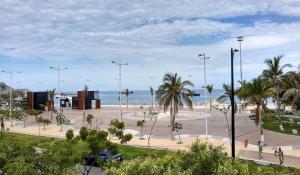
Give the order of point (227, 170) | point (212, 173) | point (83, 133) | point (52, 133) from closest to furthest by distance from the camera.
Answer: point (227, 170) → point (212, 173) → point (83, 133) → point (52, 133)

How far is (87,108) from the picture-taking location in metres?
111

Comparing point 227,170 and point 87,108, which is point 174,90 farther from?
point 87,108

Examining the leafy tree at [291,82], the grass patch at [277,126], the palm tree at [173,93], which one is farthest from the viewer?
the leafy tree at [291,82]

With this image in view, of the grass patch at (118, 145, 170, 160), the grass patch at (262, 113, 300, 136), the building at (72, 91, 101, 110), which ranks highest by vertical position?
the building at (72, 91, 101, 110)

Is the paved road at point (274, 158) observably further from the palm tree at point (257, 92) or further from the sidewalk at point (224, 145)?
the palm tree at point (257, 92)

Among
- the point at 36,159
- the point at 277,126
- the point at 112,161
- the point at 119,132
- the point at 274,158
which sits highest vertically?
the point at 112,161

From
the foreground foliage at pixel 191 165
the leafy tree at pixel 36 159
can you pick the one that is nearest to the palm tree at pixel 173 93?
the leafy tree at pixel 36 159

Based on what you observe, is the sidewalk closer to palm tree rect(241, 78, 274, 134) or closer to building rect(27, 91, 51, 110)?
palm tree rect(241, 78, 274, 134)

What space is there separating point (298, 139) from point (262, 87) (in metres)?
10.8

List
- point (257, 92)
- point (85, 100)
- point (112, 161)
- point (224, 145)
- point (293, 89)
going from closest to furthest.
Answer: point (112, 161) → point (224, 145) → point (257, 92) → point (293, 89) → point (85, 100)

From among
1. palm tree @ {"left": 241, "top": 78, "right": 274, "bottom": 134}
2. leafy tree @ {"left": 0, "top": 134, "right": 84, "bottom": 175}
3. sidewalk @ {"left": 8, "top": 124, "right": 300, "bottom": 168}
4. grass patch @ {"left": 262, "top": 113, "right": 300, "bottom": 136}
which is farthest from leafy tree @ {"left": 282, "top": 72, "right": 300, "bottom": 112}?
leafy tree @ {"left": 0, "top": 134, "right": 84, "bottom": 175}

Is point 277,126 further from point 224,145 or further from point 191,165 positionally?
point 191,165

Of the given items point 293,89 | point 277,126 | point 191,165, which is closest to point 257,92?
point 293,89

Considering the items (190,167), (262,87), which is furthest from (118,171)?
(262,87)
